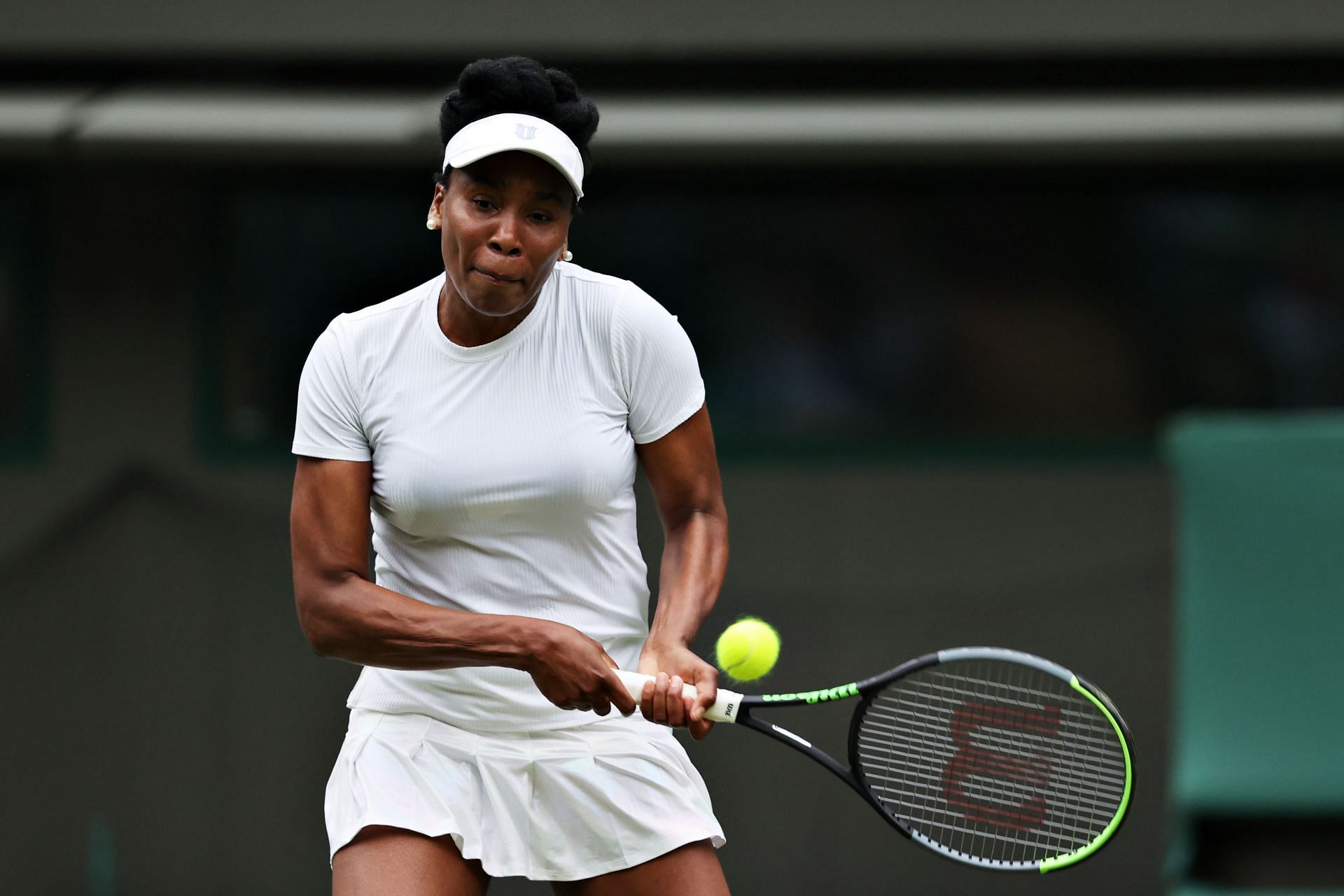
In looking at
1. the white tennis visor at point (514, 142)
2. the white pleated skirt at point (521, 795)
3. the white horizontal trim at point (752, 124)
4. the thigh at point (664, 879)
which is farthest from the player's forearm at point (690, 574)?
the white horizontal trim at point (752, 124)

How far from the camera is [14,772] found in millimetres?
5793

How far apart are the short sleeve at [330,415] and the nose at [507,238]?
30 cm

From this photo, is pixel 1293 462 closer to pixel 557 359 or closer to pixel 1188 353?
pixel 557 359

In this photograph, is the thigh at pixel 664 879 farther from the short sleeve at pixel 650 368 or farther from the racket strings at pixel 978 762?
the short sleeve at pixel 650 368

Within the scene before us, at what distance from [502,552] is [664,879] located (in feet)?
1.78

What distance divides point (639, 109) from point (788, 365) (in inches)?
38.8

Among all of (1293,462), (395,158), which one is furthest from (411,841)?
(395,158)

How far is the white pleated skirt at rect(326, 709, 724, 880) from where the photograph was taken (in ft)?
8.57

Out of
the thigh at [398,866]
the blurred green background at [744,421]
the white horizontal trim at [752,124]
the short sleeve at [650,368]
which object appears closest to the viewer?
the thigh at [398,866]

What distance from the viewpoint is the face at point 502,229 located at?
2.59m

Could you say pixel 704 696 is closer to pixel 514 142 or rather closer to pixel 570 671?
pixel 570 671

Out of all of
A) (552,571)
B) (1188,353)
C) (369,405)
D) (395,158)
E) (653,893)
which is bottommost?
(653,893)

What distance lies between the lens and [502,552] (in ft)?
8.73

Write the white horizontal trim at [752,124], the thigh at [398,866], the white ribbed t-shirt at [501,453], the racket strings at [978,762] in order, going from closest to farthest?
the thigh at [398,866] < the white ribbed t-shirt at [501,453] < the racket strings at [978,762] < the white horizontal trim at [752,124]
